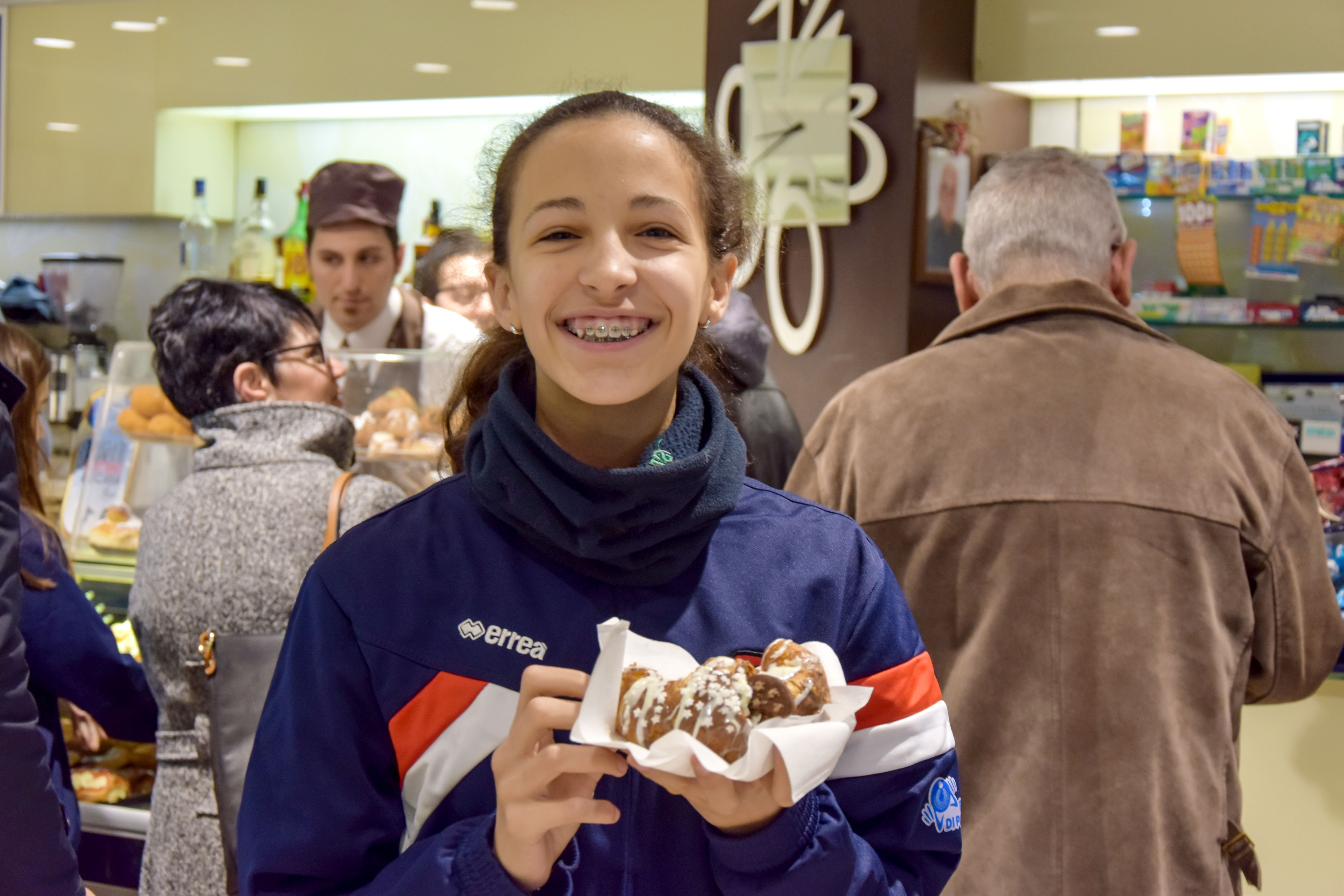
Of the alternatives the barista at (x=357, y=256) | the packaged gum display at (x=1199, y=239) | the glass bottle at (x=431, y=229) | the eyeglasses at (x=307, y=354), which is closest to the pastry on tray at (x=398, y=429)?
the eyeglasses at (x=307, y=354)

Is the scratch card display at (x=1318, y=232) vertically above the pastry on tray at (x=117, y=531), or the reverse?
the scratch card display at (x=1318, y=232)

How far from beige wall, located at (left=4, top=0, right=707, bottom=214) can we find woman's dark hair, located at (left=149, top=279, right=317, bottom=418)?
1.80 m

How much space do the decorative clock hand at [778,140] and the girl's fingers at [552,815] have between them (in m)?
3.02

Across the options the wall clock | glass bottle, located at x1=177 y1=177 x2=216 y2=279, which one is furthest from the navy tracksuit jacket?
glass bottle, located at x1=177 y1=177 x2=216 y2=279

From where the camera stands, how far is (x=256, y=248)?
4887mm

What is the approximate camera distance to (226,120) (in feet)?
17.0

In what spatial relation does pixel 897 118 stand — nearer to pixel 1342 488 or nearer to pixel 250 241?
pixel 1342 488

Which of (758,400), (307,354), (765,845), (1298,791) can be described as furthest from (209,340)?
(1298,791)

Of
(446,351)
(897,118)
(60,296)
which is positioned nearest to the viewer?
(446,351)

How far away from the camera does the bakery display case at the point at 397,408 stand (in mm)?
2502

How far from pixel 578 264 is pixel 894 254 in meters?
2.76

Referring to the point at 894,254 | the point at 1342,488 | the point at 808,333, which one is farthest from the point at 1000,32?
the point at 1342,488

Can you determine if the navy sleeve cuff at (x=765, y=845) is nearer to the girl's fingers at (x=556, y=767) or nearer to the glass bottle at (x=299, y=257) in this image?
the girl's fingers at (x=556, y=767)

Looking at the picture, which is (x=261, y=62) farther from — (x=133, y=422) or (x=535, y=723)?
(x=535, y=723)
